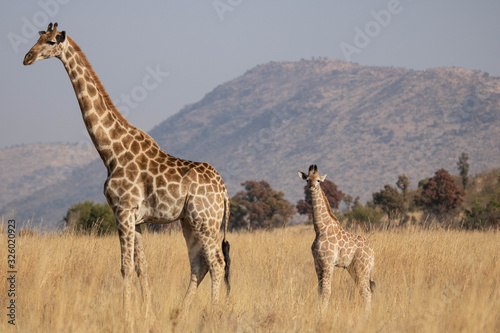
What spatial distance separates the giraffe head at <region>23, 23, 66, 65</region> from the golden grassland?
9.86 ft

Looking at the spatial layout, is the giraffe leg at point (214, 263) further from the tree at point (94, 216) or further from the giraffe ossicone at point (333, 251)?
the tree at point (94, 216)

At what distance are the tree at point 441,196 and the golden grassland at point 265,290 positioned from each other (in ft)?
71.7

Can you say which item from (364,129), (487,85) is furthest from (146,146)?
(487,85)

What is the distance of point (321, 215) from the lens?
9.88 m

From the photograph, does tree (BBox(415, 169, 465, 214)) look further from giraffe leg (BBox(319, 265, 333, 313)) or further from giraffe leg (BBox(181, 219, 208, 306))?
giraffe leg (BBox(181, 219, 208, 306))

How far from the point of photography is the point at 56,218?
156m

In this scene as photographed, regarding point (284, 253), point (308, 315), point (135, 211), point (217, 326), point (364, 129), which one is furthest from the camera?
point (364, 129)

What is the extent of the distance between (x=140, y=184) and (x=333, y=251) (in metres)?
3.18

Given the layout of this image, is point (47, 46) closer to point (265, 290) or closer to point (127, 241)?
point (127, 241)

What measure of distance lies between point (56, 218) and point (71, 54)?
6102 inches

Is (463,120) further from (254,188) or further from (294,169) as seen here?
(254,188)

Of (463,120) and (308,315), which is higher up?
(463,120)

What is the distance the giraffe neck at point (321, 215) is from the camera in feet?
32.1

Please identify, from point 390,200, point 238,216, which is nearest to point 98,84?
point 390,200
